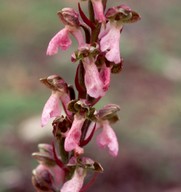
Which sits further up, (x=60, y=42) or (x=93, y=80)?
(x=60, y=42)

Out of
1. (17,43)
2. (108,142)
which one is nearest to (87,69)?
(108,142)

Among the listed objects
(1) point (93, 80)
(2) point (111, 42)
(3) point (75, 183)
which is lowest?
(3) point (75, 183)

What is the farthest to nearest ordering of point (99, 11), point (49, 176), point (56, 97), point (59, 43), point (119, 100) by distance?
point (119, 100)
point (49, 176)
point (56, 97)
point (59, 43)
point (99, 11)

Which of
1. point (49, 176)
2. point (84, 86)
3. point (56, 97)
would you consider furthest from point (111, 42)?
point (49, 176)

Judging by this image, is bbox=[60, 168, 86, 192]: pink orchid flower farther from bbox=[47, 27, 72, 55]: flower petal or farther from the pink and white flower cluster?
bbox=[47, 27, 72, 55]: flower petal

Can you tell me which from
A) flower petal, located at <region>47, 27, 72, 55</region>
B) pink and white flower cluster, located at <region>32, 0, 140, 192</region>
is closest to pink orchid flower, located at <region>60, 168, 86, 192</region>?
pink and white flower cluster, located at <region>32, 0, 140, 192</region>

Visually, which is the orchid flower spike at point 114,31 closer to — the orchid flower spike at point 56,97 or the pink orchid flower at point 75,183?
the orchid flower spike at point 56,97

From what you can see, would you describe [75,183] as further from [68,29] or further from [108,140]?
[68,29]
